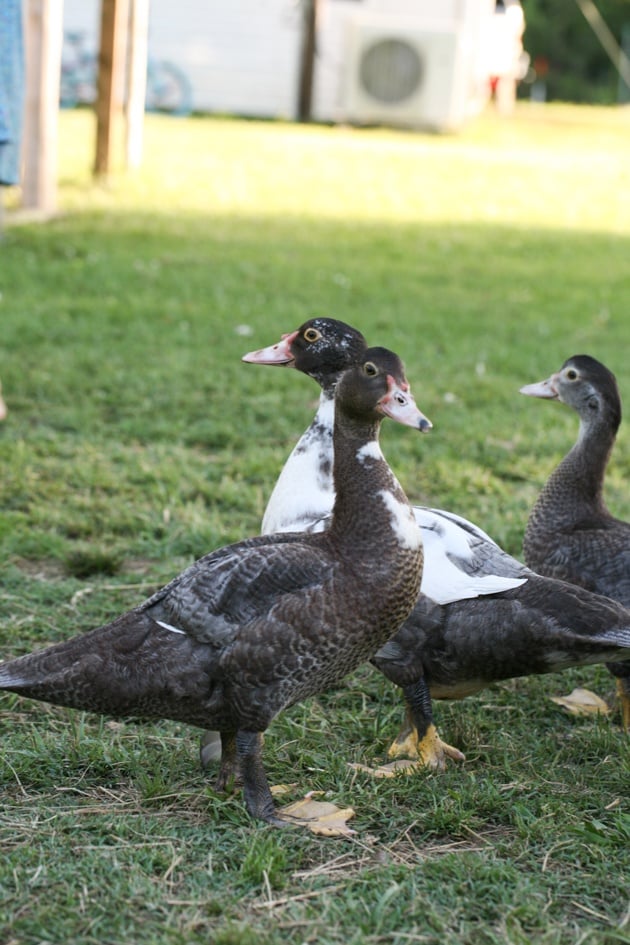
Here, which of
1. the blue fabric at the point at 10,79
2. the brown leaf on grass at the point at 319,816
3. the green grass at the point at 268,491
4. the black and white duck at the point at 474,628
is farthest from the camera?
the blue fabric at the point at 10,79

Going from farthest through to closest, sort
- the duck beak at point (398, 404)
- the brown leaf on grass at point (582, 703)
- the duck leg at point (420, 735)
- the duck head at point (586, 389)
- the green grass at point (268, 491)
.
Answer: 1. the duck head at point (586, 389)
2. the brown leaf on grass at point (582, 703)
3. the duck leg at point (420, 735)
4. the duck beak at point (398, 404)
5. the green grass at point (268, 491)

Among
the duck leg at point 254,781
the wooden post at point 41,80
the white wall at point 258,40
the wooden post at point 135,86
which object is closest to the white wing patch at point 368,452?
the duck leg at point 254,781

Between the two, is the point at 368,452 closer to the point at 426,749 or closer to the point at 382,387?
the point at 382,387

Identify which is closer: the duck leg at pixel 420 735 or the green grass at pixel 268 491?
the green grass at pixel 268 491

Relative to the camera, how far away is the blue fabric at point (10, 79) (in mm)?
5484

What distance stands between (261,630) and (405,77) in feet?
60.7

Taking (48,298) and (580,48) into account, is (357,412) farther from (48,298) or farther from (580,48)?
(580,48)

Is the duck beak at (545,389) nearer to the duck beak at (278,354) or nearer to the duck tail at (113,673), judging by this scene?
the duck beak at (278,354)

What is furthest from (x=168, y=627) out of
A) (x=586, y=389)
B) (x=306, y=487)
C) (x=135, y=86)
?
(x=135, y=86)

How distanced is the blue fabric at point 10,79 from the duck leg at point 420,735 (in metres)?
3.20

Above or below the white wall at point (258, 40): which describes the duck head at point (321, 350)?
below

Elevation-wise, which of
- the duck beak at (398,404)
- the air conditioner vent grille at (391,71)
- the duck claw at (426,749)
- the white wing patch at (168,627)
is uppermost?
the air conditioner vent grille at (391,71)

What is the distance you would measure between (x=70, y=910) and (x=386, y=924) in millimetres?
656

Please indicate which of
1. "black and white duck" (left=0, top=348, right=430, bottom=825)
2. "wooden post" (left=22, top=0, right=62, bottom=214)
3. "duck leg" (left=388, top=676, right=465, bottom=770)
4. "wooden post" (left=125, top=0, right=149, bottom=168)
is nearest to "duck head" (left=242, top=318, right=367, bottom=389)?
"black and white duck" (left=0, top=348, right=430, bottom=825)
